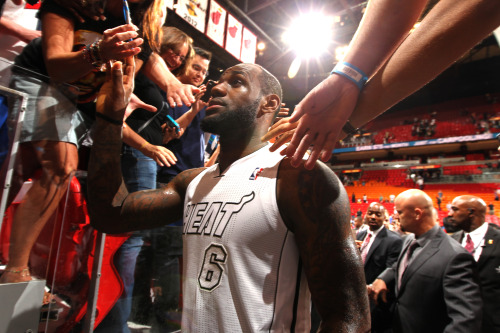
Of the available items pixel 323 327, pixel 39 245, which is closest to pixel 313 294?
pixel 323 327

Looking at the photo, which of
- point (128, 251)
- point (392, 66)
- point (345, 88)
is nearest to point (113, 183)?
point (128, 251)

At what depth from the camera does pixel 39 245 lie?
1.74 metres

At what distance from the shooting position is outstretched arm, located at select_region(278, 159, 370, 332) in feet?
3.82

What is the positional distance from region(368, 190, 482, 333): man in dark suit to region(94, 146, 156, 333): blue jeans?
242cm

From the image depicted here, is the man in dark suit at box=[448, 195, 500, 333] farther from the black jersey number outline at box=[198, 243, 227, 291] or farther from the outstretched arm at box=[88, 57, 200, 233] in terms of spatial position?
the outstretched arm at box=[88, 57, 200, 233]

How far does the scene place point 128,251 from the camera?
237 centimetres

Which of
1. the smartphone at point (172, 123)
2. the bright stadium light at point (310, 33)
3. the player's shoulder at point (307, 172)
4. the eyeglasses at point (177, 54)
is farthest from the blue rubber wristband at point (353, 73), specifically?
the bright stadium light at point (310, 33)

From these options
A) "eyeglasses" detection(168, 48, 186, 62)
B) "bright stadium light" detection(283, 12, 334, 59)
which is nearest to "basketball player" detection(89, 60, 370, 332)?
"eyeglasses" detection(168, 48, 186, 62)

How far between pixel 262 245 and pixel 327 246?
25 centimetres

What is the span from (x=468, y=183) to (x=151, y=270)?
703 inches

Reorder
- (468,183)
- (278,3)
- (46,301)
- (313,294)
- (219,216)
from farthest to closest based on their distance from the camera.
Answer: (468,183) < (278,3) < (46,301) < (219,216) < (313,294)

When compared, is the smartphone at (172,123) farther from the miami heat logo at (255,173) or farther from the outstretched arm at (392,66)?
the outstretched arm at (392,66)

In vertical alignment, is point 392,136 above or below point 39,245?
above

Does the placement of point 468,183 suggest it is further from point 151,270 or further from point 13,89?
point 13,89
